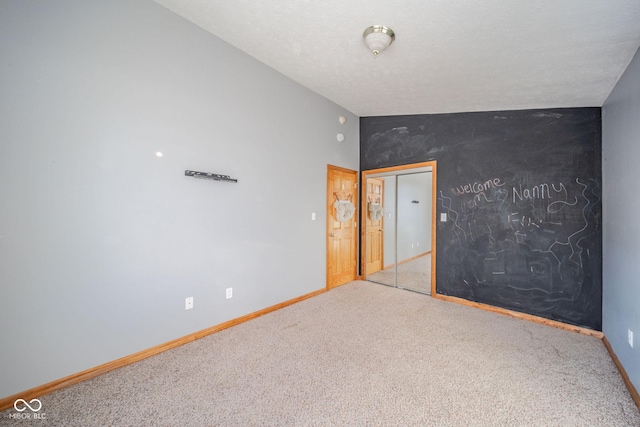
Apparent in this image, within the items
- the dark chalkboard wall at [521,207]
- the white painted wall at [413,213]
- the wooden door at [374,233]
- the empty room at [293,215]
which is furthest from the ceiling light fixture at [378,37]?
the white painted wall at [413,213]

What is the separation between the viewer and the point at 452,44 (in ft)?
7.35

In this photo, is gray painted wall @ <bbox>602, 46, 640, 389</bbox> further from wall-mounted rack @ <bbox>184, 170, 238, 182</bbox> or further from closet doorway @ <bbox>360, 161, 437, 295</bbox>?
wall-mounted rack @ <bbox>184, 170, 238, 182</bbox>

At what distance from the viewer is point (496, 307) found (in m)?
3.38

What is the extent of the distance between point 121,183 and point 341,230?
121 inches

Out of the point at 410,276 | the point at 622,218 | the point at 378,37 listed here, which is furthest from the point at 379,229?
the point at 378,37

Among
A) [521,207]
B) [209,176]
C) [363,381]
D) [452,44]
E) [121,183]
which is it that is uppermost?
[452,44]

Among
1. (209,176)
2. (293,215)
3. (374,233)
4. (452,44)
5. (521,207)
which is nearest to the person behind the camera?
(452,44)

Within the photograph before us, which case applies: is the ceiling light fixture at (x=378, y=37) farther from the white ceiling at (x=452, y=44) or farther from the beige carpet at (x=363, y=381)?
the beige carpet at (x=363, y=381)

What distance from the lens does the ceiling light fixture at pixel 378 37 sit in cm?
217

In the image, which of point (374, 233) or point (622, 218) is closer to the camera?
point (622, 218)

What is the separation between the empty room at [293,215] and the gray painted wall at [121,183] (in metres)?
0.01

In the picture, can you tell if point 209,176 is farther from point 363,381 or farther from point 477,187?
point 477,187

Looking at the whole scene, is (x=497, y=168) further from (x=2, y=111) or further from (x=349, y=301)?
(x=2, y=111)

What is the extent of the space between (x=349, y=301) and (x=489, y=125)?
296 cm
